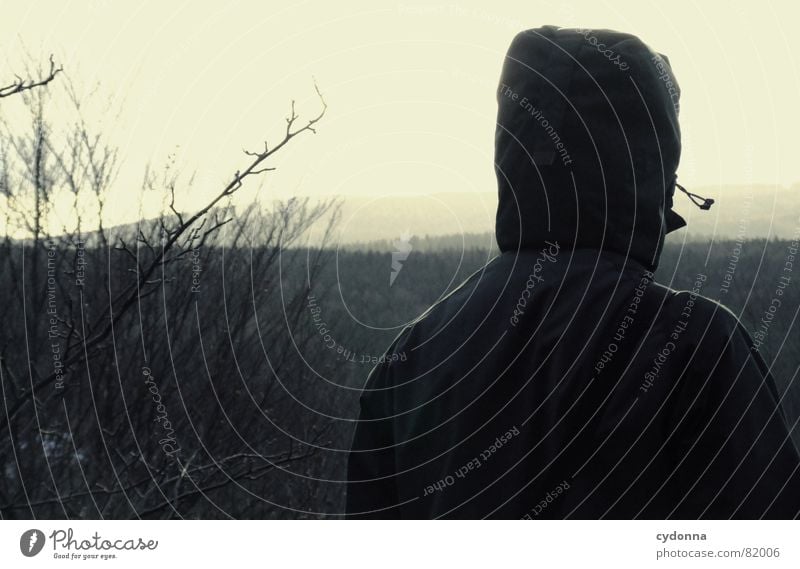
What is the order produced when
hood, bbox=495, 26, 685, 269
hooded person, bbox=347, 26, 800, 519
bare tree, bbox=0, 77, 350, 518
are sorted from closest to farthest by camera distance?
hooded person, bbox=347, 26, 800, 519, hood, bbox=495, 26, 685, 269, bare tree, bbox=0, 77, 350, 518

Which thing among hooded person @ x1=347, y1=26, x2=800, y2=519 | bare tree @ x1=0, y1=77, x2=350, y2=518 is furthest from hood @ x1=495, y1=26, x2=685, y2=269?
bare tree @ x1=0, y1=77, x2=350, y2=518

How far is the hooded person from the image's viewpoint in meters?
1.38

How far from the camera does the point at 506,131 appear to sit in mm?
1799

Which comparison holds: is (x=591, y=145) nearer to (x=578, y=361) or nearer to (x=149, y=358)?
(x=578, y=361)

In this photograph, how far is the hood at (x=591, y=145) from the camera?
1.63m

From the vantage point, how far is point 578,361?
1.45 meters

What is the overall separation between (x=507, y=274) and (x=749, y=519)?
2.05ft

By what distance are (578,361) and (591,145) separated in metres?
0.49

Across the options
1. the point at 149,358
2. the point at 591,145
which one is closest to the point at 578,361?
the point at 591,145

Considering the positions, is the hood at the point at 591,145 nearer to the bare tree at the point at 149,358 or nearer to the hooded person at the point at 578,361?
the hooded person at the point at 578,361

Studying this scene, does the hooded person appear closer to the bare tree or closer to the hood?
the hood

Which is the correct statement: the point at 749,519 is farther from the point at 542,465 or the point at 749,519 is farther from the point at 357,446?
the point at 357,446

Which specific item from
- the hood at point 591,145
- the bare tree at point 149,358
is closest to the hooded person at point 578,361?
the hood at point 591,145
